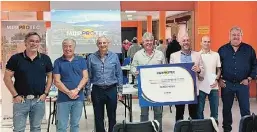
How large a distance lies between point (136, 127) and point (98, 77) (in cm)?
144

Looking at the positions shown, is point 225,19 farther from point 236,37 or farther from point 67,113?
point 67,113

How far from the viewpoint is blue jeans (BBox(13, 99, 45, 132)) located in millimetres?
3547

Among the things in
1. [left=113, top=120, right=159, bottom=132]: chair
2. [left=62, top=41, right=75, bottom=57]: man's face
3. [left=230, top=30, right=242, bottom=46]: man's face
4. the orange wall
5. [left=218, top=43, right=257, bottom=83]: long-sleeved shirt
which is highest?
the orange wall

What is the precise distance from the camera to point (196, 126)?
266 centimetres

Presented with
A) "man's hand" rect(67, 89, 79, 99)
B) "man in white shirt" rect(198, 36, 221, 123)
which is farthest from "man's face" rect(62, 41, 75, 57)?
"man in white shirt" rect(198, 36, 221, 123)

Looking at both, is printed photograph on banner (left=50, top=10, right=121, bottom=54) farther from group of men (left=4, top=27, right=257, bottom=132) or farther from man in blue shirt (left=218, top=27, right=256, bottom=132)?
man in blue shirt (left=218, top=27, right=256, bottom=132)

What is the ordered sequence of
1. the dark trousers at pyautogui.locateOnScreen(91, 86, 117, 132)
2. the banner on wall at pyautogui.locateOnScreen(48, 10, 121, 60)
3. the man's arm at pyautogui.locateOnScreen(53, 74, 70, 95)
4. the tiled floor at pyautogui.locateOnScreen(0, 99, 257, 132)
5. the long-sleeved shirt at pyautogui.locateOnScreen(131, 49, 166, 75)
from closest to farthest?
the man's arm at pyautogui.locateOnScreen(53, 74, 70, 95)
the dark trousers at pyautogui.locateOnScreen(91, 86, 117, 132)
the long-sleeved shirt at pyautogui.locateOnScreen(131, 49, 166, 75)
the tiled floor at pyautogui.locateOnScreen(0, 99, 257, 132)
the banner on wall at pyautogui.locateOnScreen(48, 10, 121, 60)

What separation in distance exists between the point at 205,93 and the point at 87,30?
118 inches

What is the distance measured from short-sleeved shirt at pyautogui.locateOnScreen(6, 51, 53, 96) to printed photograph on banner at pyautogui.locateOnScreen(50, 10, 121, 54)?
2906mm

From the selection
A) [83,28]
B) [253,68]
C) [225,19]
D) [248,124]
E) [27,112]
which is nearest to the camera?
[248,124]

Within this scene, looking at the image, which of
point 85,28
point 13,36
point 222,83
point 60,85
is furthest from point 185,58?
point 85,28

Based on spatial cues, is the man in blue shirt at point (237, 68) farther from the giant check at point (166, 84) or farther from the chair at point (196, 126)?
the chair at point (196, 126)

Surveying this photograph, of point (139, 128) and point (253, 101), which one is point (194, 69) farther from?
point (253, 101)

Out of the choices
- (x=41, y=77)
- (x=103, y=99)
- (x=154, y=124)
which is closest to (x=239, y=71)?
(x=103, y=99)
